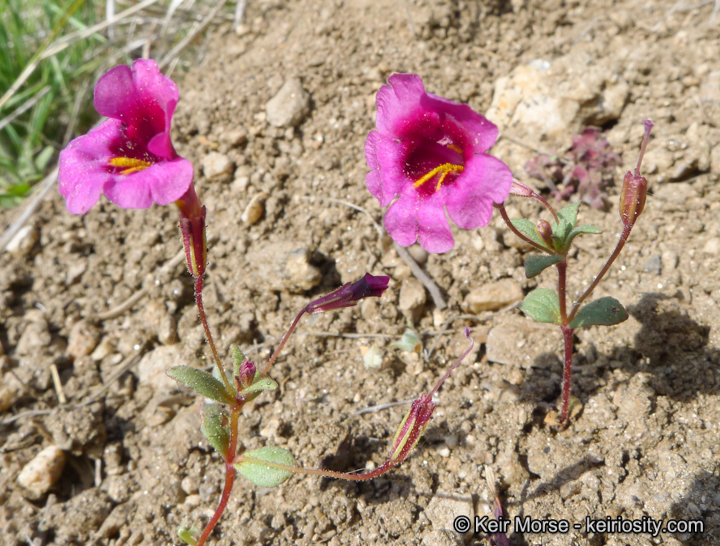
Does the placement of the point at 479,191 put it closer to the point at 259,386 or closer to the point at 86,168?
the point at 259,386

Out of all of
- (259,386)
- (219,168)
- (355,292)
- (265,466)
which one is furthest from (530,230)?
(219,168)

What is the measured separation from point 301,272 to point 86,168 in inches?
49.5

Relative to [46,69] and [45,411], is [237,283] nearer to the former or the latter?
[45,411]

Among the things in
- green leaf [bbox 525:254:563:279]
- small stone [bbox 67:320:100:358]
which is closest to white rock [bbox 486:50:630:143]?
green leaf [bbox 525:254:563:279]

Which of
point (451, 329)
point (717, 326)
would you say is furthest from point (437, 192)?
point (717, 326)

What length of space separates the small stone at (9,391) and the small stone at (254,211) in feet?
5.12

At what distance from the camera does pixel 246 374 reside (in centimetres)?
234

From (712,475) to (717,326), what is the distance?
72 cm

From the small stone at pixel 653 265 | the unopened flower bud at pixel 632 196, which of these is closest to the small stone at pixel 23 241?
the unopened flower bud at pixel 632 196

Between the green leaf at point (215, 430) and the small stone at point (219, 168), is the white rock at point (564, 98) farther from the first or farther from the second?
the green leaf at point (215, 430)

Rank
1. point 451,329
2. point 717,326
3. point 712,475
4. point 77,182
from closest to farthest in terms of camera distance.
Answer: point 77,182 < point 712,475 < point 717,326 < point 451,329

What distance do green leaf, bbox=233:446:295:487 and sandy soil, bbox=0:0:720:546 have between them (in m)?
0.40

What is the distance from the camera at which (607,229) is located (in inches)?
124

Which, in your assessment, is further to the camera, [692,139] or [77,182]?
[692,139]
